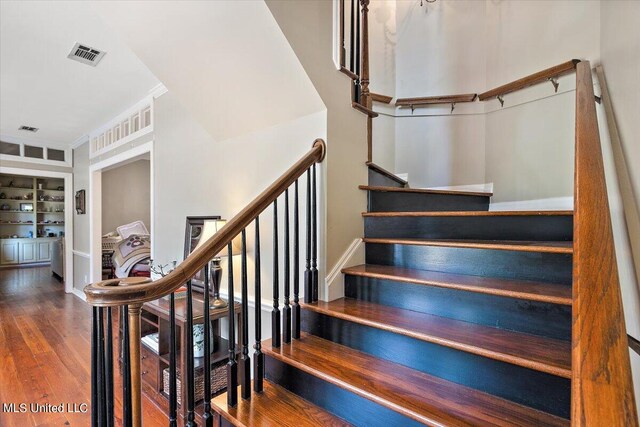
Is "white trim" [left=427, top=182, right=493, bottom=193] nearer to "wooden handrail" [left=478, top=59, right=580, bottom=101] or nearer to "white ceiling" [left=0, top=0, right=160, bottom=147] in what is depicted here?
"wooden handrail" [left=478, top=59, right=580, bottom=101]

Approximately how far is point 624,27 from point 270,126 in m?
1.86

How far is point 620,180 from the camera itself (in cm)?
129

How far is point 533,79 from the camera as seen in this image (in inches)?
91.6

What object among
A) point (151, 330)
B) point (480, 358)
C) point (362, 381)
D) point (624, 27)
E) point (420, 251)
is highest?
point (624, 27)

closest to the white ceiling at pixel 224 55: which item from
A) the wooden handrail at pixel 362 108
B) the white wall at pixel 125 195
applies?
the wooden handrail at pixel 362 108

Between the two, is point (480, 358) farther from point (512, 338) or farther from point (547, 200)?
point (547, 200)

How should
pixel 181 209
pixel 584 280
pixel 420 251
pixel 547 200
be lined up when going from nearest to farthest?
pixel 584 280
pixel 420 251
pixel 547 200
pixel 181 209

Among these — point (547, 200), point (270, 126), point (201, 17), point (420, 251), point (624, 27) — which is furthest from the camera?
point (547, 200)

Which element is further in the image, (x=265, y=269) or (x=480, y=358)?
(x=265, y=269)

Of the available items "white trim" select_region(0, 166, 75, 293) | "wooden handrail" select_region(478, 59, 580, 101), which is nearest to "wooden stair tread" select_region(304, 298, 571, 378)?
"wooden handrail" select_region(478, 59, 580, 101)

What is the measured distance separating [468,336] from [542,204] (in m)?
1.70

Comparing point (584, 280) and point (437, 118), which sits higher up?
point (437, 118)

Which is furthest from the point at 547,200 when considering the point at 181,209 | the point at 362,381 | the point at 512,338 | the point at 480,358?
the point at 181,209

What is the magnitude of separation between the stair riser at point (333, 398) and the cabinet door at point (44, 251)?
34.5 feet
